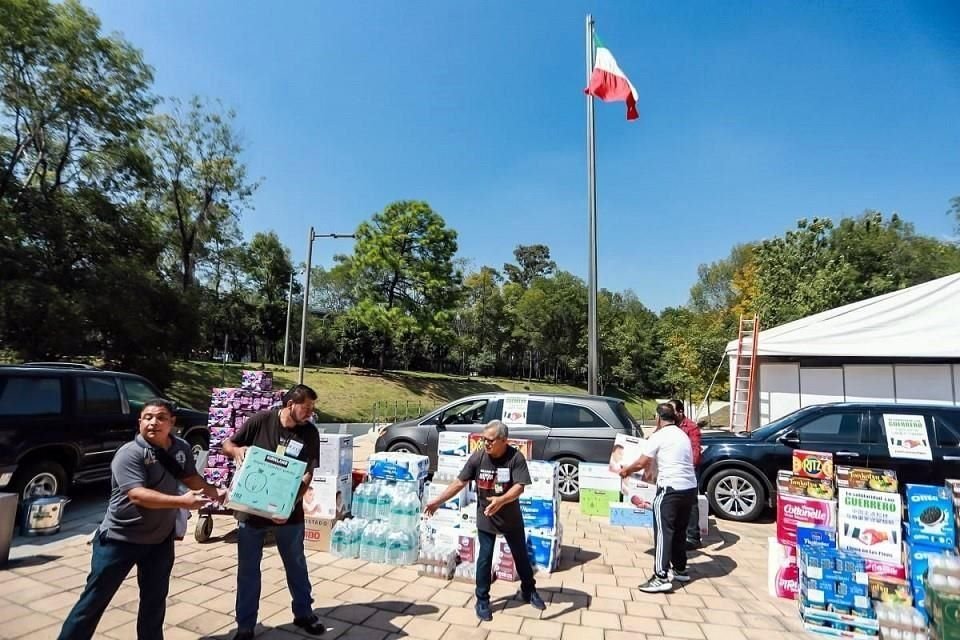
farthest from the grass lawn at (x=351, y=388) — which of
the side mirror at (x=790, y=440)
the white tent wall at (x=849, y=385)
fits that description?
the side mirror at (x=790, y=440)

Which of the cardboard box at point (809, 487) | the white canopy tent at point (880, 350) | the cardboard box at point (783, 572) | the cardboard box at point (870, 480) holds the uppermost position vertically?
the white canopy tent at point (880, 350)

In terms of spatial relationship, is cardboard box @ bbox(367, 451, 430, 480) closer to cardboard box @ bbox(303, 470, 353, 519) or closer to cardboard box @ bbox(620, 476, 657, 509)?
cardboard box @ bbox(303, 470, 353, 519)

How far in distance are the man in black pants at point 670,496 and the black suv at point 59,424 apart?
7006 mm

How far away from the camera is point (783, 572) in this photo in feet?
14.6

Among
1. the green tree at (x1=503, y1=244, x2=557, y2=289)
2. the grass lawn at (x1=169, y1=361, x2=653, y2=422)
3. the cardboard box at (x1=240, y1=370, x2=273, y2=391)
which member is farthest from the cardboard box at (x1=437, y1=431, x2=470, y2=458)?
the green tree at (x1=503, y1=244, x2=557, y2=289)

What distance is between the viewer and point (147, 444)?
9.53 ft

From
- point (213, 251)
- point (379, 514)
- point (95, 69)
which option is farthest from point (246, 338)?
point (379, 514)

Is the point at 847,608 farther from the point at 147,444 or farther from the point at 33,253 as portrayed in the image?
the point at 33,253

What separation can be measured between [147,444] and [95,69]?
17831 mm

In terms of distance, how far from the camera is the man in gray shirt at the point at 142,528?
2693mm

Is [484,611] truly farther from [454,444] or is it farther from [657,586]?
[454,444]

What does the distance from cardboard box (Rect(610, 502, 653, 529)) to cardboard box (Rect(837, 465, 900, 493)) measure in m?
2.46

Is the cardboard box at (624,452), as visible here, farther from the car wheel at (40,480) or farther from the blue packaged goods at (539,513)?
the car wheel at (40,480)

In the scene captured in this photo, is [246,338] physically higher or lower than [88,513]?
higher
